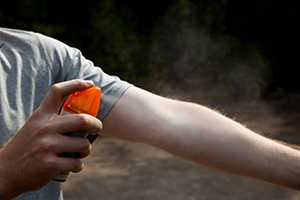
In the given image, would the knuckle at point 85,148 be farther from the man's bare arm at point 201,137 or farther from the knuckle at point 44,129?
the man's bare arm at point 201,137

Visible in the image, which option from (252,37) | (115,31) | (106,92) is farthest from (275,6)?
(106,92)

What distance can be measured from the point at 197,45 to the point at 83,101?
6.89 metres

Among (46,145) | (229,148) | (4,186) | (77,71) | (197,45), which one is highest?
(197,45)

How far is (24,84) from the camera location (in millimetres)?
1706

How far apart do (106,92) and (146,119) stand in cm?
13

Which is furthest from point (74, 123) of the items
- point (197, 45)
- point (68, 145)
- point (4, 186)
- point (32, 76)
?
point (197, 45)

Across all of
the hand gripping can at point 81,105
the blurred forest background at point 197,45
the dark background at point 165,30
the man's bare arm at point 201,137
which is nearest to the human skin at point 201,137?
the man's bare arm at point 201,137

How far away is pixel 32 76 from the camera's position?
1.72 meters

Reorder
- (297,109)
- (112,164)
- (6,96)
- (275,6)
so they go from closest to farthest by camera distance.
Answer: (6,96) < (112,164) < (297,109) < (275,6)

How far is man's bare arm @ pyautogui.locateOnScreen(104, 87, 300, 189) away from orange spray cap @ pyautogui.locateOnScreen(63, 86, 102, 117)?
56 cm

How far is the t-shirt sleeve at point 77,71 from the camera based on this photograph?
177 cm

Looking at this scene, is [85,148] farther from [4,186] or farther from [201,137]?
[201,137]

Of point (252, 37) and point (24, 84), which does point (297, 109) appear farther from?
point (24, 84)

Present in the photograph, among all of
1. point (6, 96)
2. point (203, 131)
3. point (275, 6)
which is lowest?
point (6, 96)
